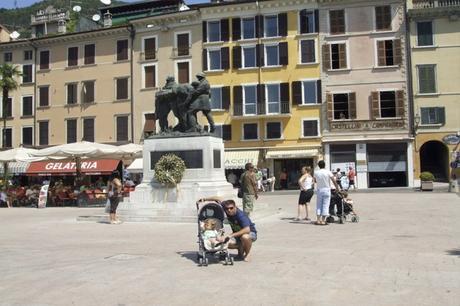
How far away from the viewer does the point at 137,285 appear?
7.59m

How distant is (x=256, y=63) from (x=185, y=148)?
1149 inches

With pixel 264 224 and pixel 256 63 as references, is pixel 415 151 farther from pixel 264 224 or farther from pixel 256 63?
pixel 264 224

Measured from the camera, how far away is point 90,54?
50.8m

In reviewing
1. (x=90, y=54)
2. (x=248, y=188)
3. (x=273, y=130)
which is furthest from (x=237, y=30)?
(x=248, y=188)

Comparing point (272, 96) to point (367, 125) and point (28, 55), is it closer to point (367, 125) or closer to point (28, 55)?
point (367, 125)

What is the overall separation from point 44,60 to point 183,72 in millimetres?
14330

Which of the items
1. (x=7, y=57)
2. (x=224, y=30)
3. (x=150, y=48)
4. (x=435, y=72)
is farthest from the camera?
(x=7, y=57)

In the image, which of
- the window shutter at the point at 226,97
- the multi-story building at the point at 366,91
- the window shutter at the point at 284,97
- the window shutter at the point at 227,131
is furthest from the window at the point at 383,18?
the window shutter at the point at 227,131

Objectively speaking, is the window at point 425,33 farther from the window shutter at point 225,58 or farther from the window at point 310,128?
the window shutter at point 225,58

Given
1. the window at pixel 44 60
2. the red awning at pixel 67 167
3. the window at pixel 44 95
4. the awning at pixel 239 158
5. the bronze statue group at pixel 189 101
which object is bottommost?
the red awning at pixel 67 167

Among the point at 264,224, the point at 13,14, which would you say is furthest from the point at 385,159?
the point at 13,14

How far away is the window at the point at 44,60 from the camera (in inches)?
2063

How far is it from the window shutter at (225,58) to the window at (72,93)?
14.3 meters

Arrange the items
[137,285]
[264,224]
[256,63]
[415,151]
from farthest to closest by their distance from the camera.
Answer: [256,63]
[415,151]
[264,224]
[137,285]
